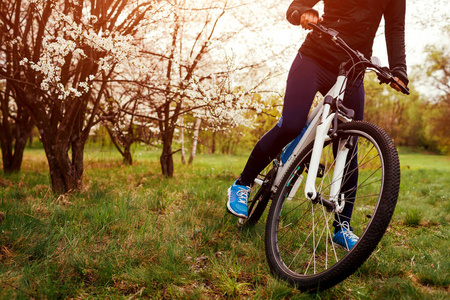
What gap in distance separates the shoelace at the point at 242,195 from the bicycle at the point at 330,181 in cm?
15

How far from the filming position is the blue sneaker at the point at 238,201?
7.45 ft

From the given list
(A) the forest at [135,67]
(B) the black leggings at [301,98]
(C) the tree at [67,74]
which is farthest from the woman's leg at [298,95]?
(C) the tree at [67,74]

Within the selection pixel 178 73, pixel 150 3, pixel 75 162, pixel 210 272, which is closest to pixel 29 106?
pixel 75 162

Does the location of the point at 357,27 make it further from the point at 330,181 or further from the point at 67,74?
the point at 67,74

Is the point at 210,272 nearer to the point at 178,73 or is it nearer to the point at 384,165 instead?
the point at 384,165

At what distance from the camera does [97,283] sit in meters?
1.70

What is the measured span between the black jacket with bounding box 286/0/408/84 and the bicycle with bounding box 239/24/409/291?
14 centimetres

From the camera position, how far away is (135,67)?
4.71 metres

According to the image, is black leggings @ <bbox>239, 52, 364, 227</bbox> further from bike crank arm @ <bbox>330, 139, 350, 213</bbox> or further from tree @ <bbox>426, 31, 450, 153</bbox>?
tree @ <bbox>426, 31, 450, 153</bbox>

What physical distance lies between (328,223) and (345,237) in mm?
189

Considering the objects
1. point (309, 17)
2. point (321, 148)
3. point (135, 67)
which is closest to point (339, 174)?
point (321, 148)

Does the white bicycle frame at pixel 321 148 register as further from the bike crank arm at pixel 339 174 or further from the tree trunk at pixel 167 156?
the tree trunk at pixel 167 156

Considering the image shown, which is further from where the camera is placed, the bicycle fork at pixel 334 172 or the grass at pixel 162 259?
the bicycle fork at pixel 334 172

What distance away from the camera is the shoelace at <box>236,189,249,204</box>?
7.62ft
